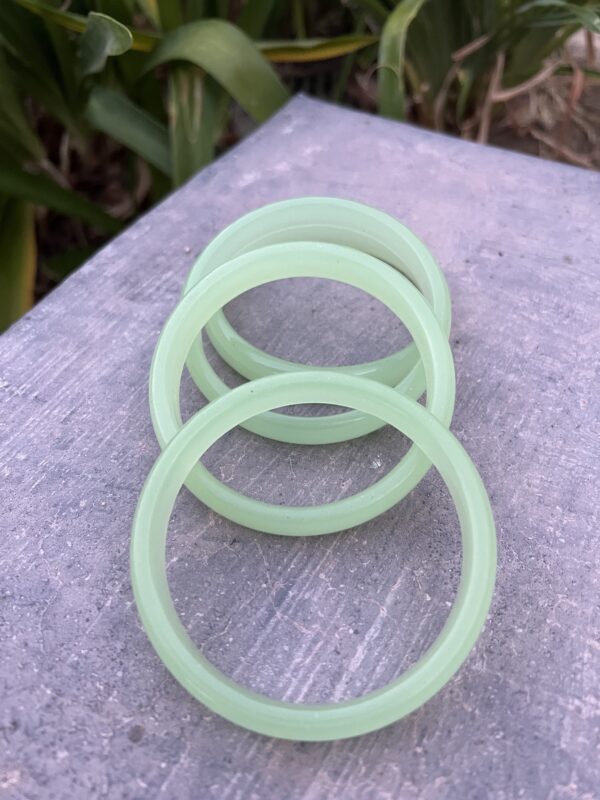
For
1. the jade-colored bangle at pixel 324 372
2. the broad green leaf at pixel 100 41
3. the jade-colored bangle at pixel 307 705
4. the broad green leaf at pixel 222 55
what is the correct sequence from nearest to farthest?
the jade-colored bangle at pixel 307 705, the jade-colored bangle at pixel 324 372, the broad green leaf at pixel 100 41, the broad green leaf at pixel 222 55

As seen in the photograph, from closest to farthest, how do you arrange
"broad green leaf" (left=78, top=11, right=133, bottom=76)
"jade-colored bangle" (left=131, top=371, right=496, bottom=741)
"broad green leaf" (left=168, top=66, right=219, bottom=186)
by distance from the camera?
"jade-colored bangle" (left=131, top=371, right=496, bottom=741), "broad green leaf" (left=78, top=11, right=133, bottom=76), "broad green leaf" (left=168, top=66, right=219, bottom=186)

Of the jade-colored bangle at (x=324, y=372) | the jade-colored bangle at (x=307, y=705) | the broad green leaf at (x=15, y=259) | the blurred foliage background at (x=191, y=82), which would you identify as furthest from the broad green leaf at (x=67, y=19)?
the jade-colored bangle at (x=307, y=705)

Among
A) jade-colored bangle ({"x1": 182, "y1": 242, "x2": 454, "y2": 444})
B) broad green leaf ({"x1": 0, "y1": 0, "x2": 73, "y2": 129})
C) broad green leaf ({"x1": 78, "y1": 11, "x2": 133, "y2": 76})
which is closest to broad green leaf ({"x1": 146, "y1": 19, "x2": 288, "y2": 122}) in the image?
broad green leaf ({"x1": 78, "y1": 11, "x2": 133, "y2": 76})

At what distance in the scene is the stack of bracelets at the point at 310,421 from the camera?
2.19ft

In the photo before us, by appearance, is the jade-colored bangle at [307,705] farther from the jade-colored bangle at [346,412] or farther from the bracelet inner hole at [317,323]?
the bracelet inner hole at [317,323]

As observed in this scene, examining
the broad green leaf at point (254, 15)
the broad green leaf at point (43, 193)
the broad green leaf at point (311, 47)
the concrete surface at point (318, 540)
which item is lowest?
the concrete surface at point (318, 540)

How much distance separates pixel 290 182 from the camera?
1201mm

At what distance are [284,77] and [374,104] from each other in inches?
9.0

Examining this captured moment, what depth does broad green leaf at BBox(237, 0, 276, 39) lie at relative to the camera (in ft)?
4.59

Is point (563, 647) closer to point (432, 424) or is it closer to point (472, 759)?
point (472, 759)

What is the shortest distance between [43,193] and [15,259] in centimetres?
13

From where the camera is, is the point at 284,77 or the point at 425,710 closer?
the point at 425,710

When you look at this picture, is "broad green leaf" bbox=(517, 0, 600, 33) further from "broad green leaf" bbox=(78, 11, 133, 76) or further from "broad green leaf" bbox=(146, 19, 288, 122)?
"broad green leaf" bbox=(78, 11, 133, 76)

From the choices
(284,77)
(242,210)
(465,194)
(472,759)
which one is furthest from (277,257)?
(284,77)
